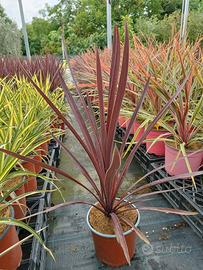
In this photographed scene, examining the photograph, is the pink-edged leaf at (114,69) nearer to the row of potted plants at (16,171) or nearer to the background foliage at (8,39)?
the row of potted plants at (16,171)

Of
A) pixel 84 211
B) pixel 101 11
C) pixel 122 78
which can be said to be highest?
pixel 101 11

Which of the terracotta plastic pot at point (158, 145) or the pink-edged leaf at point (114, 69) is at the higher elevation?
the pink-edged leaf at point (114, 69)

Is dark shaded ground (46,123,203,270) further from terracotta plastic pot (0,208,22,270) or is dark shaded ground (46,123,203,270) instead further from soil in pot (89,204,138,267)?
terracotta plastic pot (0,208,22,270)

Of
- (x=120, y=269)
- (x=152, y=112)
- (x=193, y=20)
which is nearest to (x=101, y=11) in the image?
(x=193, y=20)

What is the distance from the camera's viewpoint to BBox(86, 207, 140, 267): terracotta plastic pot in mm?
970

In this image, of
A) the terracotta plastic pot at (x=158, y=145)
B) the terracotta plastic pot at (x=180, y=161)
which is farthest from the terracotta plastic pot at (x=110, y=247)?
the terracotta plastic pot at (x=158, y=145)

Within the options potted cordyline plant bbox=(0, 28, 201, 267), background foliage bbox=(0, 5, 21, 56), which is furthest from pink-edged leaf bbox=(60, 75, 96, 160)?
background foliage bbox=(0, 5, 21, 56)

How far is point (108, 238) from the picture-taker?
967mm

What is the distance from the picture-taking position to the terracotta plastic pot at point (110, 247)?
3.18 ft

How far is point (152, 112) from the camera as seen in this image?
171cm

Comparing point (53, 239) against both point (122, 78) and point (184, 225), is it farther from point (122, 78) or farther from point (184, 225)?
point (122, 78)

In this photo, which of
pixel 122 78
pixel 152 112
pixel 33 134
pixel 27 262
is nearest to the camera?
pixel 122 78

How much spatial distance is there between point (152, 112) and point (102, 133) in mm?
971

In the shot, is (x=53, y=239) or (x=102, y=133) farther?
(x=53, y=239)
